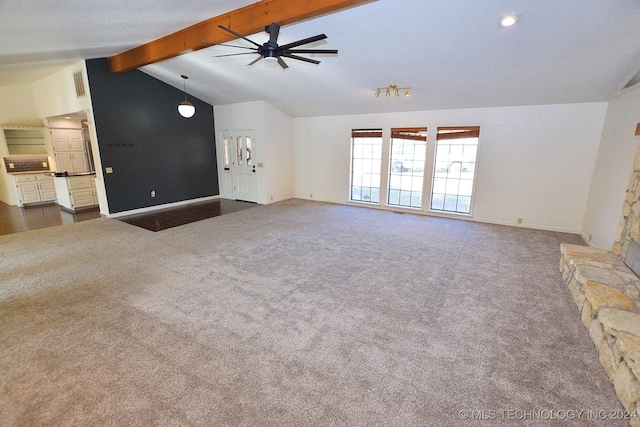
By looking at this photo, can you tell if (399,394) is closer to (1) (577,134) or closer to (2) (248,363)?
(2) (248,363)

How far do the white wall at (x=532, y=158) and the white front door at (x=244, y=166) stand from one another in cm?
364

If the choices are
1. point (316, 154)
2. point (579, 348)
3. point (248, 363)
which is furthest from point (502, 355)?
point (316, 154)

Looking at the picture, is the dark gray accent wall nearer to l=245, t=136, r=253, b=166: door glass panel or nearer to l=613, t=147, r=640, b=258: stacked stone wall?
l=245, t=136, r=253, b=166: door glass panel

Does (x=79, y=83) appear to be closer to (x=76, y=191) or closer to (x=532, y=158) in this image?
(x=76, y=191)

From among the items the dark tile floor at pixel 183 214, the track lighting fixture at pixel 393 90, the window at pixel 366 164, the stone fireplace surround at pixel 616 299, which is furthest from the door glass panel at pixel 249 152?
the stone fireplace surround at pixel 616 299

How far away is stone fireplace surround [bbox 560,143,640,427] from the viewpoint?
67.6 inches

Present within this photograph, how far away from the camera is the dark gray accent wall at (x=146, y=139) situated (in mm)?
5906

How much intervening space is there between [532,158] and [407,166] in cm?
236

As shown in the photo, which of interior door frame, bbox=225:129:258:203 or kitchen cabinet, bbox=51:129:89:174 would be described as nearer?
kitchen cabinet, bbox=51:129:89:174

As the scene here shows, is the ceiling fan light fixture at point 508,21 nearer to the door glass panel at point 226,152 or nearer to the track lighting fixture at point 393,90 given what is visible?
the track lighting fixture at point 393,90

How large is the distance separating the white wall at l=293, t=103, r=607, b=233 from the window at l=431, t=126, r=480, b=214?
16 cm

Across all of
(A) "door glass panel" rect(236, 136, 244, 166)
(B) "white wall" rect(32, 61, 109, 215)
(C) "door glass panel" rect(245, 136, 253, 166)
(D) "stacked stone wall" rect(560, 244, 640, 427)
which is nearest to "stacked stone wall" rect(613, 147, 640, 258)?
(D) "stacked stone wall" rect(560, 244, 640, 427)

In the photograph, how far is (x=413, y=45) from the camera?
147 inches

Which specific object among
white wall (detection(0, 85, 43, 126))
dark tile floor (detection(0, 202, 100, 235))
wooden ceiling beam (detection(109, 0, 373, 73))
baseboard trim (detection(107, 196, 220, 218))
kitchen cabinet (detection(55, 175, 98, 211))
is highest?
wooden ceiling beam (detection(109, 0, 373, 73))
